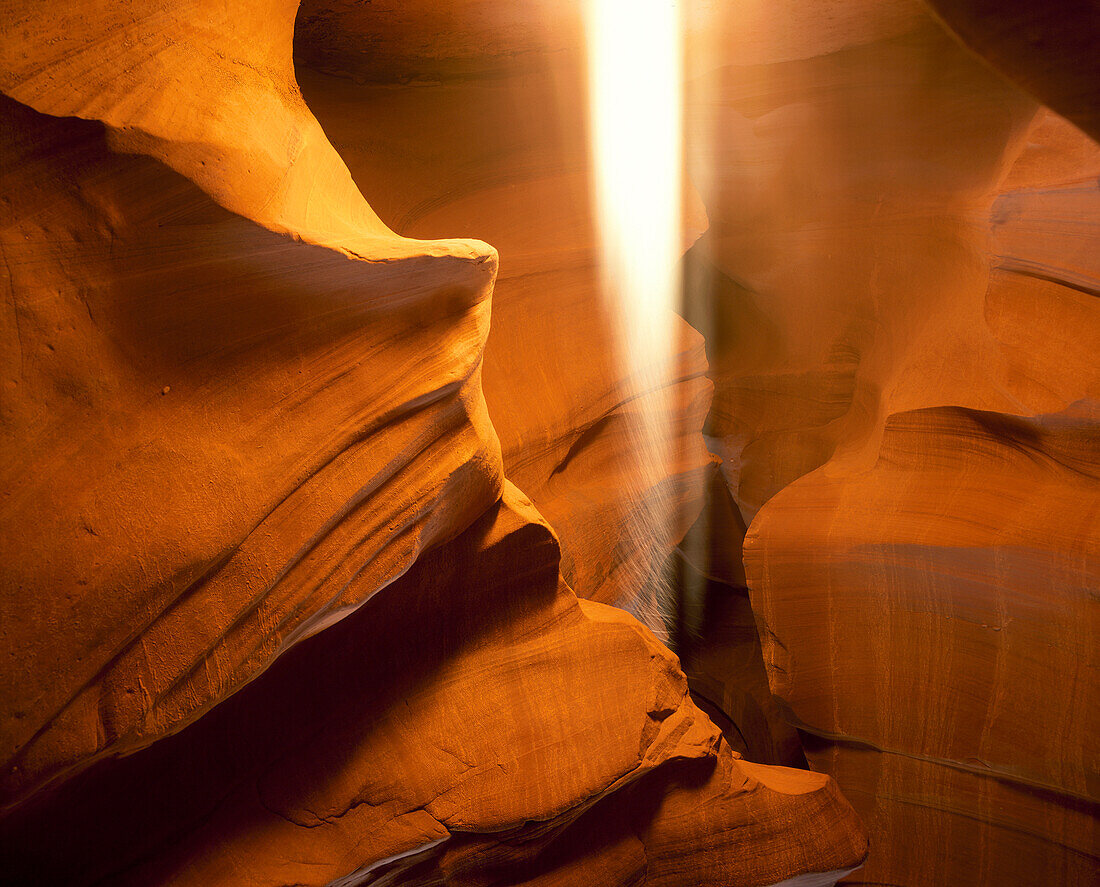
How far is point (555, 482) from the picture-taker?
9.55 ft

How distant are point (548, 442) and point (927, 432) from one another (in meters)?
1.40

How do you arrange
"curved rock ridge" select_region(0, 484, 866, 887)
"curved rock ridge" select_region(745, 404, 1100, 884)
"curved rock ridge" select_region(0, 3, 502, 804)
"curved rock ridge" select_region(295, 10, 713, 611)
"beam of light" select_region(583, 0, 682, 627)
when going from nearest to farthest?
1. "curved rock ridge" select_region(0, 3, 502, 804)
2. "curved rock ridge" select_region(0, 484, 866, 887)
3. "curved rock ridge" select_region(745, 404, 1100, 884)
4. "curved rock ridge" select_region(295, 10, 713, 611)
5. "beam of light" select_region(583, 0, 682, 627)

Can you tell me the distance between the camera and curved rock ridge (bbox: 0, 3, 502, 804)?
3.99ft

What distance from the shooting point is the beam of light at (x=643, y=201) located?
288cm

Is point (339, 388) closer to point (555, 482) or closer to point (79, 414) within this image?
point (79, 414)

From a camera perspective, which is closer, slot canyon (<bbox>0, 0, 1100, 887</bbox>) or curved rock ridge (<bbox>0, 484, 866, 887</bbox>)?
slot canyon (<bbox>0, 0, 1100, 887</bbox>)

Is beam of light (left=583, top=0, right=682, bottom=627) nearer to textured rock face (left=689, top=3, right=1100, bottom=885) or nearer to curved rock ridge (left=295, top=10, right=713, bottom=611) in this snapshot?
curved rock ridge (left=295, top=10, right=713, bottom=611)

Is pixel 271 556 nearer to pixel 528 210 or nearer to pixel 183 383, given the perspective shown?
pixel 183 383

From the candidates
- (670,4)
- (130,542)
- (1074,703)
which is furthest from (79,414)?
(1074,703)

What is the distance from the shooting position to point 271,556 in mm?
1404

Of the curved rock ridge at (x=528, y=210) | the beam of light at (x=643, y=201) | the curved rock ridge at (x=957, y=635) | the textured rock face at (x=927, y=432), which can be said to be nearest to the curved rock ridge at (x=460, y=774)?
the curved rock ridge at (x=957, y=635)

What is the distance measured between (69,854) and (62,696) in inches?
23.9

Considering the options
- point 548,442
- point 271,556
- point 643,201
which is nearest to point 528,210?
point 643,201

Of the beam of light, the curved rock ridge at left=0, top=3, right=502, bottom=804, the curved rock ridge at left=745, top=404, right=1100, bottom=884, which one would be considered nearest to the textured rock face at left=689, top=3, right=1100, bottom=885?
the curved rock ridge at left=745, top=404, right=1100, bottom=884
